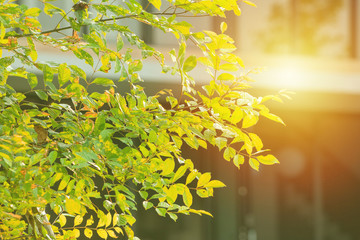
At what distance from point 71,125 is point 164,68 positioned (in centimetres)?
53

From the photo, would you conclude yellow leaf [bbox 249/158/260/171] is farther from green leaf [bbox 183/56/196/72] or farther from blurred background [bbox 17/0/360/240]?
blurred background [bbox 17/0/360/240]

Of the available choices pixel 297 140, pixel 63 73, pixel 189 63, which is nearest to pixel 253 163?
pixel 189 63

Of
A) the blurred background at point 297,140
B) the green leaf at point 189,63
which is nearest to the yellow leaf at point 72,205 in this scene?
the green leaf at point 189,63

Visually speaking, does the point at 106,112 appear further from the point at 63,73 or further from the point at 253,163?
the point at 253,163

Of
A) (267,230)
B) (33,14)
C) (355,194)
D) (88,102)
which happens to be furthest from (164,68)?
(355,194)

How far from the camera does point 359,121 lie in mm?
10266

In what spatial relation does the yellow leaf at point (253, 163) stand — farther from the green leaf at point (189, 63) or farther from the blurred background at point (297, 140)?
the blurred background at point (297, 140)

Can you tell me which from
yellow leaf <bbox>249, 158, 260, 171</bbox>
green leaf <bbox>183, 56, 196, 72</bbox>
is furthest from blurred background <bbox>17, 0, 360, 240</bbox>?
green leaf <bbox>183, 56, 196, 72</bbox>

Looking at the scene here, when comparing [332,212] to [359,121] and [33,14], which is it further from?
[33,14]

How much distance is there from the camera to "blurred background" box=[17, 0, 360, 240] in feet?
31.6

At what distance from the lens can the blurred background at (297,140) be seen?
9633mm

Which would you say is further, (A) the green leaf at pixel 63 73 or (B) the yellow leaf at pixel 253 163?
(B) the yellow leaf at pixel 253 163

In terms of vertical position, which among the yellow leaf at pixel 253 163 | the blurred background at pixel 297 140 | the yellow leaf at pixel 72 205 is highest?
the yellow leaf at pixel 72 205

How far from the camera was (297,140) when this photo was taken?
33.3ft
